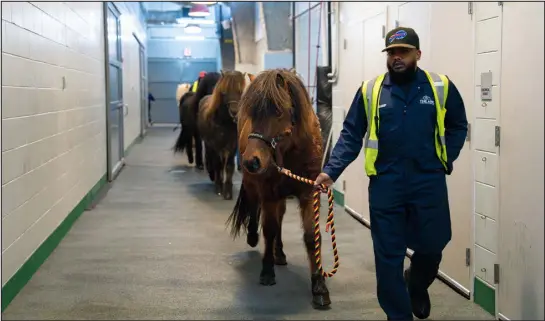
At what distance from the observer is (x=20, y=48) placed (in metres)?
3.62

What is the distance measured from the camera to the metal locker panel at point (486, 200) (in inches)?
122

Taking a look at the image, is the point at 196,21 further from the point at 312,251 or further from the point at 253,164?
the point at 253,164

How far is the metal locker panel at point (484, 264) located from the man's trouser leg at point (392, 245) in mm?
726

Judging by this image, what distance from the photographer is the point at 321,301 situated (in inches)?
132

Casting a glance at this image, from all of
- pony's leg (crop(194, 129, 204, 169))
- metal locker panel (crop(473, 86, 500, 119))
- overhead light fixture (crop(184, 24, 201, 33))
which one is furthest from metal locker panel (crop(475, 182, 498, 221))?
overhead light fixture (crop(184, 24, 201, 33))

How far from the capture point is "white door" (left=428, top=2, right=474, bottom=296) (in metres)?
3.42

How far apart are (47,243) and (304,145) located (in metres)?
2.06

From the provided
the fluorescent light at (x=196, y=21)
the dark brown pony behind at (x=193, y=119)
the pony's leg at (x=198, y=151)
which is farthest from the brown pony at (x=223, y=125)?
the fluorescent light at (x=196, y=21)

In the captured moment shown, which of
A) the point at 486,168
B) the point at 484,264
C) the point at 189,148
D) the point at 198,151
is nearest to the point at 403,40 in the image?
the point at 486,168

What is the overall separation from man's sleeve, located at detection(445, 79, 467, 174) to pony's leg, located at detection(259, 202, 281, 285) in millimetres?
1288

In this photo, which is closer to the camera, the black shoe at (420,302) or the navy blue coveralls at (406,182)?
the navy blue coveralls at (406,182)

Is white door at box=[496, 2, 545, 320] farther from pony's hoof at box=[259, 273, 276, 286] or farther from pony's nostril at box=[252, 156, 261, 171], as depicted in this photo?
pony's hoof at box=[259, 273, 276, 286]

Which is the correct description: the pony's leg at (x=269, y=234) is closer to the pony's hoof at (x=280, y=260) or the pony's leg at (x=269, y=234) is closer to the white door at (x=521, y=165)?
the pony's hoof at (x=280, y=260)

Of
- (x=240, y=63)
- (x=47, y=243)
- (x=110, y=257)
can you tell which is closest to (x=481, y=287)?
(x=110, y=257)
